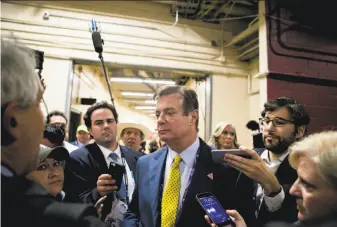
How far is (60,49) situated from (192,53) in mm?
1821

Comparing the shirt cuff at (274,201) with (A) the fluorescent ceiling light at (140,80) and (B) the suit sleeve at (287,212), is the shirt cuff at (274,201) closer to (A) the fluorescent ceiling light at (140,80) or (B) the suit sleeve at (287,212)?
(B) the suit sleeve at (287,212)

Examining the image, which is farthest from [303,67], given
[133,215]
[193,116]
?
[133,215]

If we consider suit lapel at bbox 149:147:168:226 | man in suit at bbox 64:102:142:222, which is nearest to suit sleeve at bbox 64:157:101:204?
man in suit at bbox 64:102:142:222

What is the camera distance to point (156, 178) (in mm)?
1447

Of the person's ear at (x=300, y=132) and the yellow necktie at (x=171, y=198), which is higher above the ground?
the person's ear at (x=300, y=132)

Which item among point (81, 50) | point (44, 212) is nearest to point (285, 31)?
point (81, 50)

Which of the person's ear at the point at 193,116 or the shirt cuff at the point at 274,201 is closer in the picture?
the shirt cuff at the point at 274,201

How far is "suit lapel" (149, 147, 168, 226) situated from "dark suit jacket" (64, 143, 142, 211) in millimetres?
375

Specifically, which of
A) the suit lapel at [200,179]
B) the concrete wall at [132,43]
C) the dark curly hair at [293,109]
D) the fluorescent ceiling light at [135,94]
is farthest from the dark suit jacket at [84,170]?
the fluorescent ceiling light at [135,94]

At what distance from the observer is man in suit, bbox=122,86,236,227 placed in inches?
51.2

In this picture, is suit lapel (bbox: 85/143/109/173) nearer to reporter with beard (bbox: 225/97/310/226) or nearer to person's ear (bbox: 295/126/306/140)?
reporter with beard (bbox: 225/97/310/226)

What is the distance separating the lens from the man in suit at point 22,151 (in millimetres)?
508

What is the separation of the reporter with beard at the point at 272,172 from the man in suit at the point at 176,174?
14 centimetres

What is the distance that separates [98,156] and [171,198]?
28.7 inches
